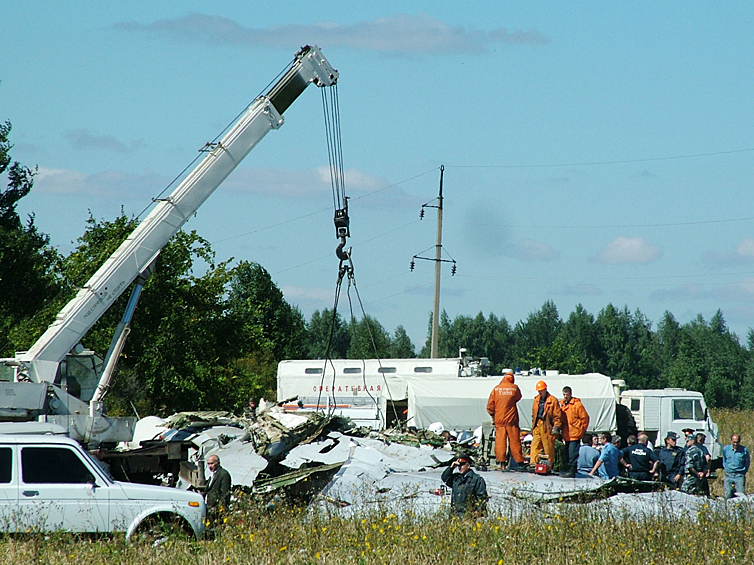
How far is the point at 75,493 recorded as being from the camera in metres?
10.6

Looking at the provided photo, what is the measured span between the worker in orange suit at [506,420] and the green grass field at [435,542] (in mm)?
4537

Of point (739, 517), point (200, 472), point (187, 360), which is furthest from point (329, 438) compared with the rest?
point (187, 360)

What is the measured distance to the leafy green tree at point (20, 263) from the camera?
3189 cm

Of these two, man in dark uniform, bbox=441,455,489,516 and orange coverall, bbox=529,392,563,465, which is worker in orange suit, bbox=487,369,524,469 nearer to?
orange coverall, bbox=529,392,563,465

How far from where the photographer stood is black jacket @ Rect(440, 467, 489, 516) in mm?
11797

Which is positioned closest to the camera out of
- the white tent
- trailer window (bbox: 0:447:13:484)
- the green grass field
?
the green grass field

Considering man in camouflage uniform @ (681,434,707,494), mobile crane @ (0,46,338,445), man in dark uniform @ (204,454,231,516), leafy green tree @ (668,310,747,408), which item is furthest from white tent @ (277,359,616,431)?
leafy green tree @ (668,310,747,408)

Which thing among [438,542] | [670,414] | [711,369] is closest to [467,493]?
[438,542]

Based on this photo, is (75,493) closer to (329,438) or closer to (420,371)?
(329,438)

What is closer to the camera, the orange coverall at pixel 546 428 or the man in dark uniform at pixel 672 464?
the orange coverall at pixel 546 428

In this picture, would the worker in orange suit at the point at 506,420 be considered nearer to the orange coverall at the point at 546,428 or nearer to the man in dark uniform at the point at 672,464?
the orange coverall at the point at 546,428

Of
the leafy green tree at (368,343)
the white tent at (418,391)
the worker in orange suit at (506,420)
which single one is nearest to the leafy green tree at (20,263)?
the white tent at (418,391)

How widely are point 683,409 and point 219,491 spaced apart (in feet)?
53.3

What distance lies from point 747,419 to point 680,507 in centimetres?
3388
